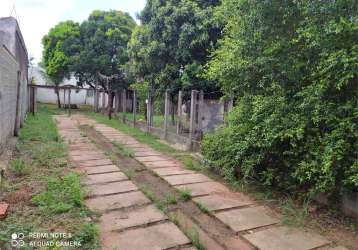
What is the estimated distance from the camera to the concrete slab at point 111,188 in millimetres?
4098

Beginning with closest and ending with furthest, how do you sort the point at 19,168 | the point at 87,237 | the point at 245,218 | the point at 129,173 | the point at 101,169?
the point at 87,237 < the point at 245,218 < the point at 19,168 < the point at 129,173 < the point at 101,169

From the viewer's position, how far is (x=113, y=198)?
13.0ft

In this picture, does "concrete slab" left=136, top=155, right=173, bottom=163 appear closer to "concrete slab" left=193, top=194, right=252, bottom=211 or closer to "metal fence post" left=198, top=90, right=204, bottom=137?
"metal fence post" left=198, top=90, right=204, bottom=137

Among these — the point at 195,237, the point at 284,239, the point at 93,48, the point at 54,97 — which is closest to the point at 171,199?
the point at 195,237

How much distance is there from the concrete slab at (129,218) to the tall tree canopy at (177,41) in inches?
195

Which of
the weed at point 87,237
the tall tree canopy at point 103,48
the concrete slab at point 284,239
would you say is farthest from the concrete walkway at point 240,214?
the tall tree canopy at point 103,48

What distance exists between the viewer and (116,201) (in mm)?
3842

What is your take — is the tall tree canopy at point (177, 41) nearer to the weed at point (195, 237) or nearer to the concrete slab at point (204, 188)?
the concrete slab at point (204, 188)

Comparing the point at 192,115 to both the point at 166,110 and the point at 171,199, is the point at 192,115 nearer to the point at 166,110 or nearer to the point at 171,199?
the point at 166,110

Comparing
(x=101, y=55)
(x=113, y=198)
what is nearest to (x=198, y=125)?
(x=113, y=198)

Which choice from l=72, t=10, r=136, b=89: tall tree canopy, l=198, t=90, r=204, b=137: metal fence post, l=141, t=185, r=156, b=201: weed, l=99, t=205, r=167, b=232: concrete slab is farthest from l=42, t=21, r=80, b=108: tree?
l=99, t=205, r=167, b=232: concrete slab

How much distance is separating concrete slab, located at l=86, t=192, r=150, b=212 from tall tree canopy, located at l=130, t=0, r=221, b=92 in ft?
15.0

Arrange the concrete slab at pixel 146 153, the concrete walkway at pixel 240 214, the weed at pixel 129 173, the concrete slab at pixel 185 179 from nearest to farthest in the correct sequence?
1. the concrete walkway at pixel 240 214
2. the concrete slab at pixel 185 179
3. the weed at pixel 129 173
4. the concrete slab at pixel 146 153

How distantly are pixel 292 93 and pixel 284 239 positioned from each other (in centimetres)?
216
